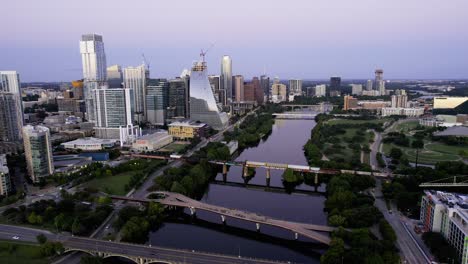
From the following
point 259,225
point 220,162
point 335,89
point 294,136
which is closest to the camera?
point 259,225

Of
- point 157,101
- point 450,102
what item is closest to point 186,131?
point 157,101

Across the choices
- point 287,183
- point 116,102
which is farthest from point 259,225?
point 116,102

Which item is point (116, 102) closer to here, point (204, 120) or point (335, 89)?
point (204, 120)

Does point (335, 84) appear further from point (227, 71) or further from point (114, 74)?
point (114, 74)

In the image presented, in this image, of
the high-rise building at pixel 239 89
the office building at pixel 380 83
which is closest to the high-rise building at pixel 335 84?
the office building at pixel 380 83

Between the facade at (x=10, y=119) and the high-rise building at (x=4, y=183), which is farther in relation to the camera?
the facade at (x=10, y=119)

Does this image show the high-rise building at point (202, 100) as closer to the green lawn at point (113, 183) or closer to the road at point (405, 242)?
the green lawn at point (113, 183)
